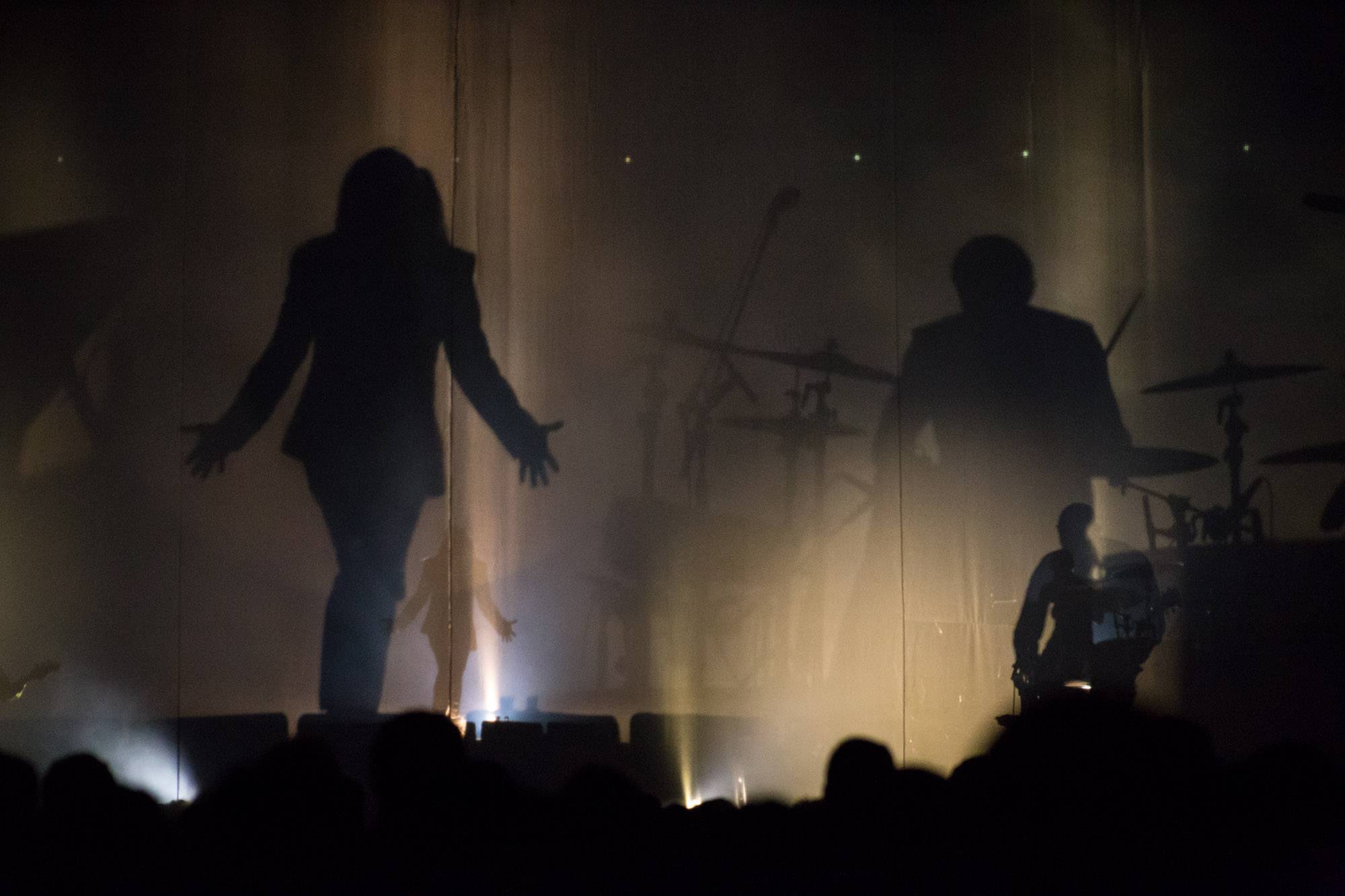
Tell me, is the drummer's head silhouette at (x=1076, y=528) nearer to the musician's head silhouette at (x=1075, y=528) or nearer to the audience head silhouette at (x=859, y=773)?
the musician's head silhouette at (x=1075, y=528)

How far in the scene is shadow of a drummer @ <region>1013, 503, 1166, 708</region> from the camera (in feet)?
17.7

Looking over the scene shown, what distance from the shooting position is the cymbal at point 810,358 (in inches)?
210

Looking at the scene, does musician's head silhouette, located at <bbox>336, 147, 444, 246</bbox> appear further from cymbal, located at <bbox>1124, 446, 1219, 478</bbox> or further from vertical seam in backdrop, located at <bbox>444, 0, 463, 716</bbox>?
cymbal, located at <bbox>1124, 446, 1219, 478</bbox>

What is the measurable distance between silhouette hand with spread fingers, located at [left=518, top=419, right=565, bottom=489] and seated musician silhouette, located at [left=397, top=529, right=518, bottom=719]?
1.24 feet

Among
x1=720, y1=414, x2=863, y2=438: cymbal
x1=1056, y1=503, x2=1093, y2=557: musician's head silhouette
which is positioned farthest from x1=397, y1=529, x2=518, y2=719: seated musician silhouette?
x1=1056, y1=503, x2=1093, y2=557: musician's head silhouette

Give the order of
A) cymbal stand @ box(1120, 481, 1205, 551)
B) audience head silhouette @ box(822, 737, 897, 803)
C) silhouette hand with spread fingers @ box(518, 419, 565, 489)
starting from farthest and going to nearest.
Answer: cymbal stand @ box(1120, 481, 1205, 551) < silhouette hand with spread fingers @ box(518, 419, 565, 489) < audience head silhouette @ box(822, 737, 897, 803)

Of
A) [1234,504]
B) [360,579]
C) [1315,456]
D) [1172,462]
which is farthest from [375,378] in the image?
[1315,456]

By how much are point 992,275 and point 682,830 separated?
4262 mm

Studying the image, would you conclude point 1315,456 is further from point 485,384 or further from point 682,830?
point 682,830

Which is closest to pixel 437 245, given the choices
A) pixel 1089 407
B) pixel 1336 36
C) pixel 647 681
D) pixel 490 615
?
pixel 490 615

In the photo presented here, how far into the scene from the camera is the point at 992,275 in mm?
5656

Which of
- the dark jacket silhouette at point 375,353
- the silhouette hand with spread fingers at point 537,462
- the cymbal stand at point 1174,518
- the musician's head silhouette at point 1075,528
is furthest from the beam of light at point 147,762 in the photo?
the cymbal stand at point 1174,518

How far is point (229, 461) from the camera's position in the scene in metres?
5.28

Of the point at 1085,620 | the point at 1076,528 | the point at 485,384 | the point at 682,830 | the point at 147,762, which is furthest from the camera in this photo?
the point at 1076,528
